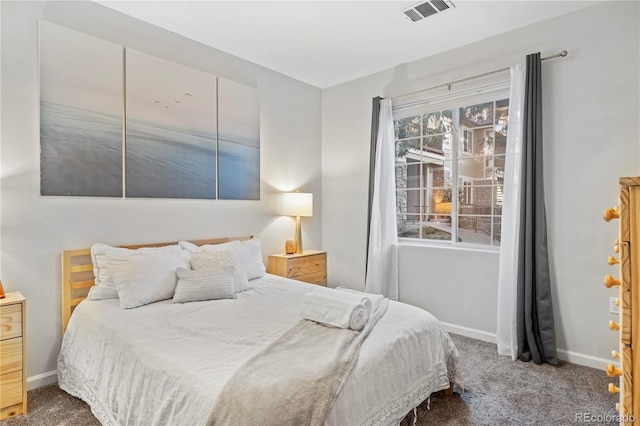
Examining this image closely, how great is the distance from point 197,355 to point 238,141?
2.40 m

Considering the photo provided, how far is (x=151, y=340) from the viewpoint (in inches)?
71.2

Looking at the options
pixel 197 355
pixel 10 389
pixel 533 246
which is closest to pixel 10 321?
pixel 10 389

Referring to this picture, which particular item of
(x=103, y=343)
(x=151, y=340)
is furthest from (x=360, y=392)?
(x=103, y=343)

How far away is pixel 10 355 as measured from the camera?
2072mm

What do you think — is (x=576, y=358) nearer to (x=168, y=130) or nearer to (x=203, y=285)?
(x=203, y=285)

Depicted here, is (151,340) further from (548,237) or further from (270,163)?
(548,237)

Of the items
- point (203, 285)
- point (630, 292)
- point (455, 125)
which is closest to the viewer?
point (630, 292)

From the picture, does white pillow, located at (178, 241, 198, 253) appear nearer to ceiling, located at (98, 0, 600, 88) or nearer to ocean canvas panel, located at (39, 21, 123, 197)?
ocean canvas panel, located at (39, 21, 123, 197)

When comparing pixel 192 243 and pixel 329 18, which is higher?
pixel 329 18

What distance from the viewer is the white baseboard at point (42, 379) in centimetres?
239

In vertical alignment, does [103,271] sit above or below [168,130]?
below

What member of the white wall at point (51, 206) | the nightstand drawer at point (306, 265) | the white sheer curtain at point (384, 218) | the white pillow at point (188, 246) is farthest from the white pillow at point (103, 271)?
the white sheer curtain at point (384, 218)

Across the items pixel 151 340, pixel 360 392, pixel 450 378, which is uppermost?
pixel 151 340

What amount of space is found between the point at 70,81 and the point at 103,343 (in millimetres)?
1841
